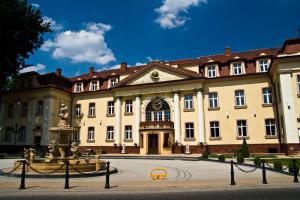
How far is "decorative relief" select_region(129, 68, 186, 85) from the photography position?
3498 centimetres

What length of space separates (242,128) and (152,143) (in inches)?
441

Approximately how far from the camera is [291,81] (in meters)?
26.1

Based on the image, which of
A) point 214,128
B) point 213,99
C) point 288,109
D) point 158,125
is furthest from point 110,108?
point 288,109

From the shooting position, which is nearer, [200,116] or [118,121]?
[200,116]

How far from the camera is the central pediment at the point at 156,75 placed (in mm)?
34281

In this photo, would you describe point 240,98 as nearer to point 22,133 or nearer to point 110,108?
point 110,108

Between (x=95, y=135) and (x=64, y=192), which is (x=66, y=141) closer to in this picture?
(x=64, y=192)

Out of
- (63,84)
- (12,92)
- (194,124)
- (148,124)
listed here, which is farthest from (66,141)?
(12,92)

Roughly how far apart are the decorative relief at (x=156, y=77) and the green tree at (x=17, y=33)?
13.1m

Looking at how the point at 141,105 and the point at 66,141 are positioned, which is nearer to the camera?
the point at 66,141

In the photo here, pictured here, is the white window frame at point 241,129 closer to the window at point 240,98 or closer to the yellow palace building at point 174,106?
the yellow palace building at point 174,106

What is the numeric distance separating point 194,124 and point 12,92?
93.2ft

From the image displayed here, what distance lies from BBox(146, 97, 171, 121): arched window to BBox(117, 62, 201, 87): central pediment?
2829mm

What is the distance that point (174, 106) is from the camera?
113ft
